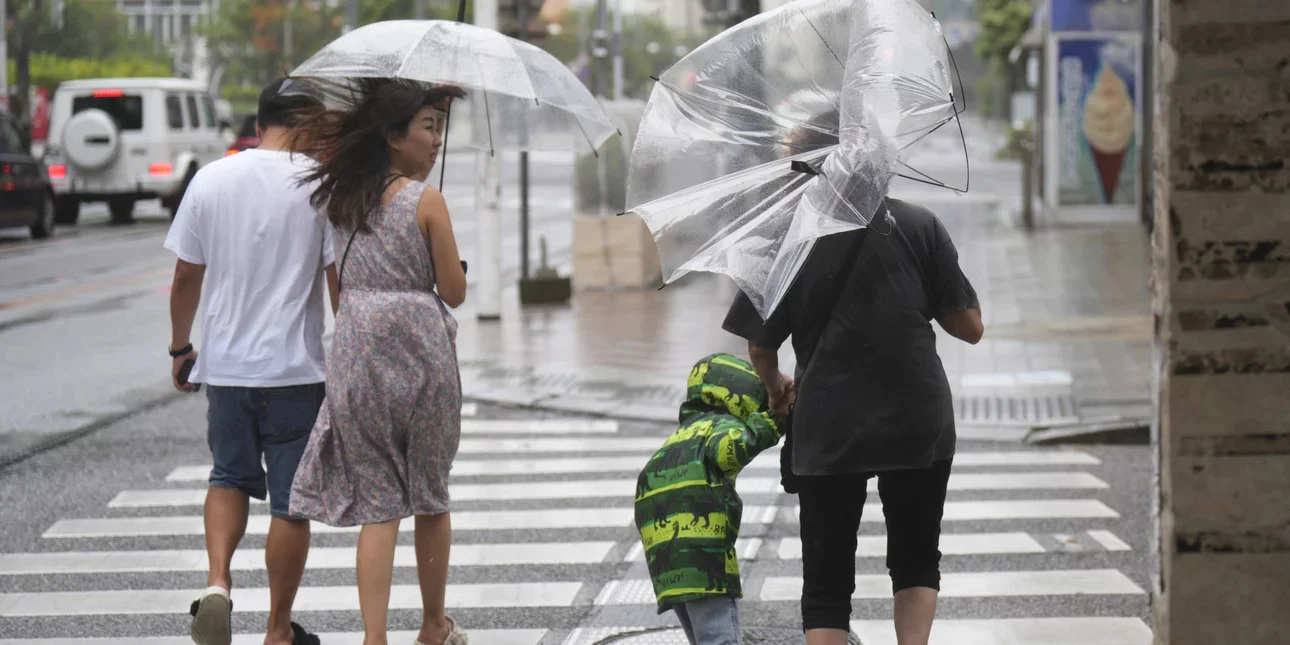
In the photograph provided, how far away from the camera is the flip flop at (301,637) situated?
512cm

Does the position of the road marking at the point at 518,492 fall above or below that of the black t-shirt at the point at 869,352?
below

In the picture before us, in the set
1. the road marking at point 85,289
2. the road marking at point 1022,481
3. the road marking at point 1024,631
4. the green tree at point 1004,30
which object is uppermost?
the green tree at point 1004,30

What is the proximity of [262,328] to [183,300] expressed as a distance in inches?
13.4

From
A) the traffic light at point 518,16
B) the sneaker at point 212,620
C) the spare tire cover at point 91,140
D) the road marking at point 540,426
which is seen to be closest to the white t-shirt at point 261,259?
the sneaker at point 212,620

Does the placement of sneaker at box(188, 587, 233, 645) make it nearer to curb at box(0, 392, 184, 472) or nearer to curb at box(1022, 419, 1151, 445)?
curb at box(0, 392, 184, 472)

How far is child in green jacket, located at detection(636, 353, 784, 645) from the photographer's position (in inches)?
167

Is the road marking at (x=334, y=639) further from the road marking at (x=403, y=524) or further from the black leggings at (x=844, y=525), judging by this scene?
the road marking at (x=403, y=524)

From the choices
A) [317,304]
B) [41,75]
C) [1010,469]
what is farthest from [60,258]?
[41,75]

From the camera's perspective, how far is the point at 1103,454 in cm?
881

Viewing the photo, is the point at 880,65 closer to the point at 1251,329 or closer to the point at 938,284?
the point at 938,284

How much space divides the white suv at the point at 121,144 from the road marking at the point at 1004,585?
22364 mm

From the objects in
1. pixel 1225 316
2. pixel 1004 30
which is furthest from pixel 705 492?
pixel 1004 30

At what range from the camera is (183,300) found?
202 inches

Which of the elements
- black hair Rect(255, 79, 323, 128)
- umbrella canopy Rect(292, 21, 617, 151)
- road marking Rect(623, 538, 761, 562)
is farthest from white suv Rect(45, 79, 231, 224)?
black hair Rect(255, 79, 323, 128)
